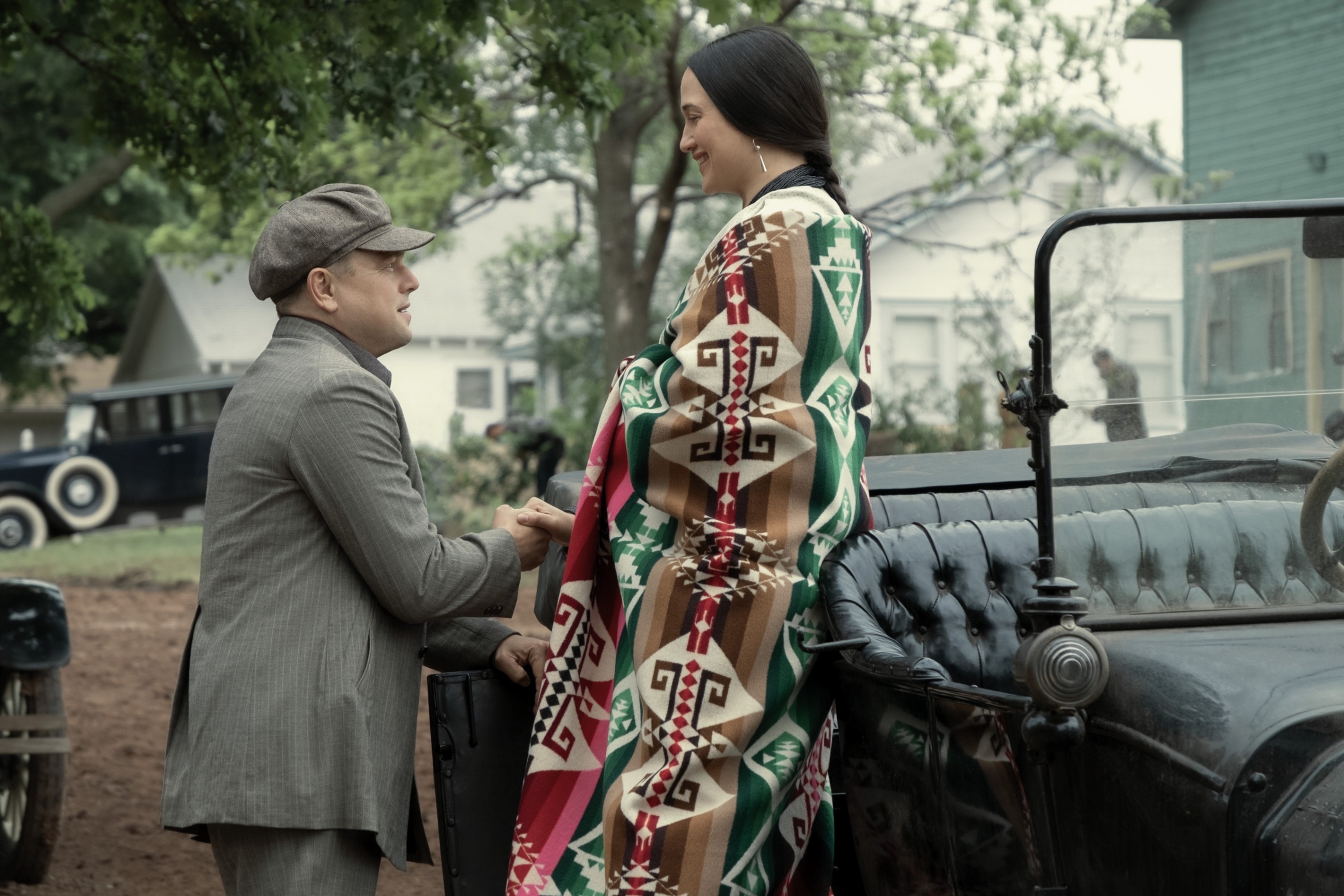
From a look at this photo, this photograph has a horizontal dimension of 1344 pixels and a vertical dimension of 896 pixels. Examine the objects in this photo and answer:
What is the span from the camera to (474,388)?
35.6m

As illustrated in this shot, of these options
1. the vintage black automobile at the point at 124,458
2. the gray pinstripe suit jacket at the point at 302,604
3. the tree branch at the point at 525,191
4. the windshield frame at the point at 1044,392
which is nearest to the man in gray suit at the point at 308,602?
the gray pinstripe suit jacket at the point at 302,604

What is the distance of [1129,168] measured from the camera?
2361 centimetres

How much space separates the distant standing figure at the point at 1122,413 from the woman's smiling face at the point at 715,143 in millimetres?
811

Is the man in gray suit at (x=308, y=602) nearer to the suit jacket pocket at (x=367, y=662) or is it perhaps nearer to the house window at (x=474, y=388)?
the suit jacket pocket at (x=367, y=662)

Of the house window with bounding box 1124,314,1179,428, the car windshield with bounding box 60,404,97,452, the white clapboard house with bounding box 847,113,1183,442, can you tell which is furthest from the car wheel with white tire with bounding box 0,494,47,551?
the house window with bounding box 1124,314,1179,428

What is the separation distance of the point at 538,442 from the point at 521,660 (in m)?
14.5

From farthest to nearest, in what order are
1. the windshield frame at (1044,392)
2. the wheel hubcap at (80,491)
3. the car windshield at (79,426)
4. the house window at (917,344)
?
the house window at (917,344) → the car windshield at (79,426) → the wheel hubcap at (80,491) → the windshield frame at (1044,392)

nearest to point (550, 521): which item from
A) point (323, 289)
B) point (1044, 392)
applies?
point (323, 289)

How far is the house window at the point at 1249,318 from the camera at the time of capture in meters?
2.74

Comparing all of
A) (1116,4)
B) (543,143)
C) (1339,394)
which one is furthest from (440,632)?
(543,143)

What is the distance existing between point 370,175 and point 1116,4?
29.2 ft

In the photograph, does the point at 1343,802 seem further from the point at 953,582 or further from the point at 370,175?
the point at 370,175

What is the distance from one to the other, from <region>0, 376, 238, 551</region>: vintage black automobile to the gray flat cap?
19410 millimetres

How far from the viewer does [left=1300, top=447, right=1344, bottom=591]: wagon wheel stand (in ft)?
8.30
